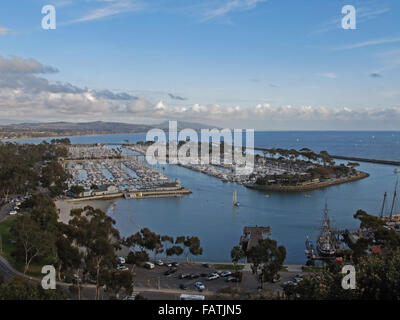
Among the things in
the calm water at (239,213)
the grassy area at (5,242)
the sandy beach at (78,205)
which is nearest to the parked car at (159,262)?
the calm water at (239,213)

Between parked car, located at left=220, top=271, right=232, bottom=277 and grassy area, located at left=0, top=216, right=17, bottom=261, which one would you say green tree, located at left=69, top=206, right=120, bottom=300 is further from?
grassy area, located at left=0, top=216, right=17, bottom=261

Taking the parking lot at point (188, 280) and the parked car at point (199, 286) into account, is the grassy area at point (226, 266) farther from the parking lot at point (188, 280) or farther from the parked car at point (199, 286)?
the parked car at point (199, 286)

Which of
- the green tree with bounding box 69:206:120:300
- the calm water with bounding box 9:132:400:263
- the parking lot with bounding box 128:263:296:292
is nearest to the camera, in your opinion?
the green tree with bounding box 69:206:120:300

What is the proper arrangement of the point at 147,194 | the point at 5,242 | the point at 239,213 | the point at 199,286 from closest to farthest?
the point at 199,286, the point at 5,242, the point at 239,213, the point at 147,194

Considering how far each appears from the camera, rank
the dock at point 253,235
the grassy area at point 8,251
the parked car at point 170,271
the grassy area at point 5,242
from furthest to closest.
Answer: the dock at point 253,235 < the grassy area at point 5,242 < the parked car at point 170,271 < the grassy area at point 8,251

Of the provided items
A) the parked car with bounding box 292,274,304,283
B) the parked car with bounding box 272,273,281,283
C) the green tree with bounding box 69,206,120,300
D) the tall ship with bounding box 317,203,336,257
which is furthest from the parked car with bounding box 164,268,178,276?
the tall ship with bounding box 317,203,336,257

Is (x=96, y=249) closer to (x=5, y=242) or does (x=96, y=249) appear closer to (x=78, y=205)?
(x=5, y=242)

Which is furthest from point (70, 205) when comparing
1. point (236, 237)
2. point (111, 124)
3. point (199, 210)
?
A: point (111, 124)

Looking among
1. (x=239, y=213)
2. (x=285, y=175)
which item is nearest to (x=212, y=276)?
(x=239, y=213)
